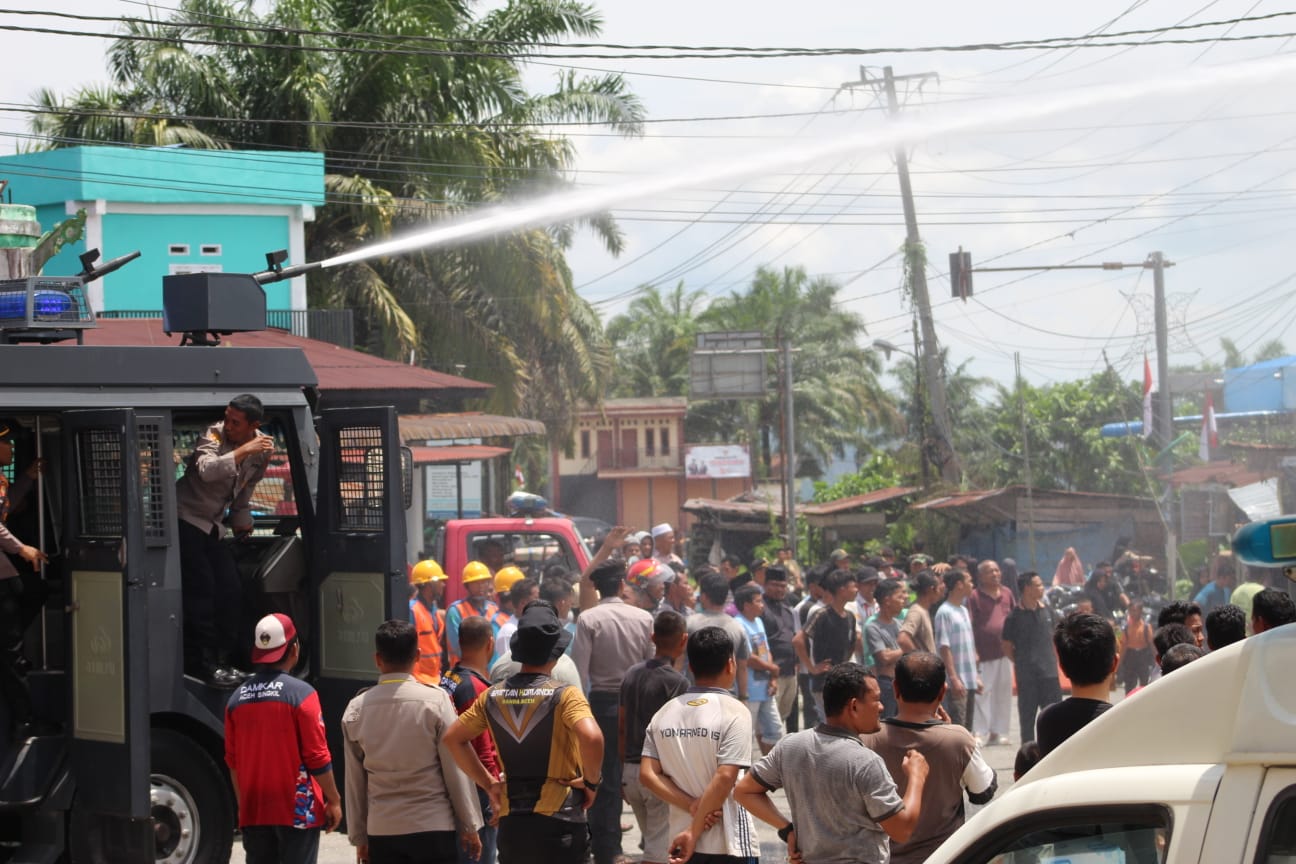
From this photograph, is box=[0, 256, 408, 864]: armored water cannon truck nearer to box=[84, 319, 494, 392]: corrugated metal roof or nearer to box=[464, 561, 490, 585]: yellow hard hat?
box=[464, 561, 490, 585]: yellow hard hat

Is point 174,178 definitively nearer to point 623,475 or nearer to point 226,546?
point 226,546

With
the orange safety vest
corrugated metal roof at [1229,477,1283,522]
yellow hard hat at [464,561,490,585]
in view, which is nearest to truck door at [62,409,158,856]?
the orange safety vest

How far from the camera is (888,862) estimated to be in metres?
4.87

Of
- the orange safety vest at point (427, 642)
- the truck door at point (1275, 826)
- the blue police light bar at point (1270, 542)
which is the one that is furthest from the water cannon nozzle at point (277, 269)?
the truck door at point (1275, 826)

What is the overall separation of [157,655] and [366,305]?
1881 centimetres

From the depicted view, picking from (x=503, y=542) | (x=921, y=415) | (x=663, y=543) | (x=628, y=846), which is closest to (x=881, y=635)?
(x=628, y=846)

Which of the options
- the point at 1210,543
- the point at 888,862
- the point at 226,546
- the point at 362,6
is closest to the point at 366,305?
the point at 362,6

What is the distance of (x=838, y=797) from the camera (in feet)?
15.6

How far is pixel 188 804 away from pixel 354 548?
146 cm

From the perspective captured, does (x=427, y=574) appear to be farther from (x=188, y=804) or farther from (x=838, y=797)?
(x=838, y=797)

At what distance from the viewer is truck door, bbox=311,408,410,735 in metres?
7.73

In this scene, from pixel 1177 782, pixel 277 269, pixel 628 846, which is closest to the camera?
pixel 1177 782

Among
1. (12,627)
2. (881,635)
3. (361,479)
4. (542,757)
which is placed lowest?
(881,635)

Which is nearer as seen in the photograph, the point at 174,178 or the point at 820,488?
the point at 174,178
